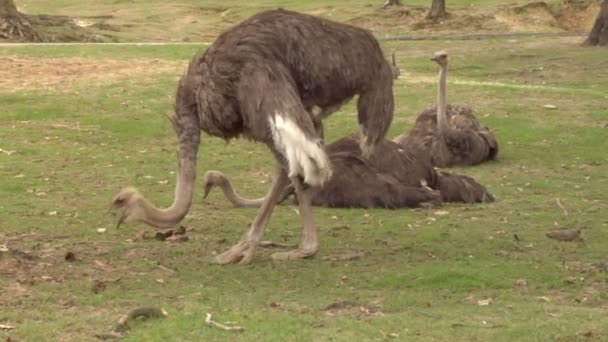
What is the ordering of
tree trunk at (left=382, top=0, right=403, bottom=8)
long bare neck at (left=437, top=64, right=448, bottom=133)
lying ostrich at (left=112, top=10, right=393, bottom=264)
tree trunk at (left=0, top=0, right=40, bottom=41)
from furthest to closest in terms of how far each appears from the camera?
tree trunk at (left=382, top=0, right=403, bottom=8), tree trunk at (left=0, top=0, right=40, bottom=41), long bare neck at (left=437, top=64, right=448, bottom=133), lying ostrich at (left=112, top=10, right=393, bottom=264)

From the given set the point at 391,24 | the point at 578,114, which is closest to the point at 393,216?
the point at 578,114

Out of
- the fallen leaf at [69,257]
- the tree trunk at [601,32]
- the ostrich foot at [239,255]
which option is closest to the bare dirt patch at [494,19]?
the tree trunk at [601,32]

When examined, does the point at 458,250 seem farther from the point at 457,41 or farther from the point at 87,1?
the point at 87,1

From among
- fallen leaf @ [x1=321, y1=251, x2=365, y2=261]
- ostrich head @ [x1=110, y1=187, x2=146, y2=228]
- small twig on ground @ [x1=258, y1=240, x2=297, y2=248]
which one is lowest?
small twig on ground @ [x1=258, y1=240, x2=297, y2=248]

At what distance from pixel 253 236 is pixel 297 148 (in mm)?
884

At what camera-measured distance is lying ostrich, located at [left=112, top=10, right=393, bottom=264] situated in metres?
6.72

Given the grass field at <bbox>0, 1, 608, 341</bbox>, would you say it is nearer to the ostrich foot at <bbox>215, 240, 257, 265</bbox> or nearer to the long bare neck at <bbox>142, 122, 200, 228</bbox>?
the ostrich foot at <bbox>215, 240, 257, 265</bbox>

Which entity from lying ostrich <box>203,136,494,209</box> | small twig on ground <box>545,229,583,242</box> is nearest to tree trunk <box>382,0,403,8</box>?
lying ostrich <box>203,136,494,209</box>

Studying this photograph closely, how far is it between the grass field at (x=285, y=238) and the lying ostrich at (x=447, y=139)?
19 centimetres

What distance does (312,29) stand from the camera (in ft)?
23.5

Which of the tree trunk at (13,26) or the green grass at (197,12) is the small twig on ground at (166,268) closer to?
the tree trunk at (13,26)

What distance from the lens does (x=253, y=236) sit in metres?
7.36

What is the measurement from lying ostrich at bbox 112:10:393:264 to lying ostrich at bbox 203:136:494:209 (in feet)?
5.17

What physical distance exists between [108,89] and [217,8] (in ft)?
69.1
